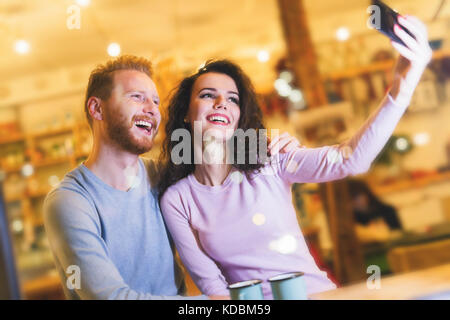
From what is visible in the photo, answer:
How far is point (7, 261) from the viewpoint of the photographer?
1.33 metres

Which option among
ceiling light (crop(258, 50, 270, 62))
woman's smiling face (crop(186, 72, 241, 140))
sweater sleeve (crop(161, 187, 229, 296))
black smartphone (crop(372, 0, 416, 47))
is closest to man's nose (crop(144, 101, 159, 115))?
woman's smiling face (crop(186, 72, 241, 140))

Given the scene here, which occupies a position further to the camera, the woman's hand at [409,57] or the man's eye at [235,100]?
the man's eye at [235,100]

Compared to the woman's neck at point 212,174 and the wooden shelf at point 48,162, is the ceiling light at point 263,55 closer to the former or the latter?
the wooden shelf at point 48,162

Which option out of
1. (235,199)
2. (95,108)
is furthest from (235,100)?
(95,108)

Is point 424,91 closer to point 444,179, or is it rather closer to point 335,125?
point 444,179

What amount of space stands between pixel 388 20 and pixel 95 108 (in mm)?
799

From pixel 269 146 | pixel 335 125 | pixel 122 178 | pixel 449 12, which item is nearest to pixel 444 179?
pixel 449 12

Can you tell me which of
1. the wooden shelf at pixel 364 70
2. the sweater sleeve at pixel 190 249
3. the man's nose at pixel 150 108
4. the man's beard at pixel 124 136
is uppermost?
the wooden shelf at pixel 364 70

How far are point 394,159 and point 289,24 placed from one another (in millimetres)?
2097

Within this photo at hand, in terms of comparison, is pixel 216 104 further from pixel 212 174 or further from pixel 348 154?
pixel 348 154

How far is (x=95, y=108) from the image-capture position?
129cm

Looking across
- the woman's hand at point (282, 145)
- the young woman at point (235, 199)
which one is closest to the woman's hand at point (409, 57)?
the young woman at point (235, 199)

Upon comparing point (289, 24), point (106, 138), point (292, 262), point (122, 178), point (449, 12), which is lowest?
point (292, 262)

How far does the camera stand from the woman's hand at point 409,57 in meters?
1.02
